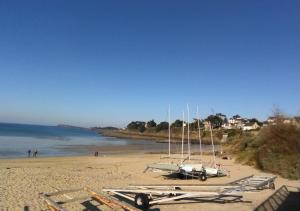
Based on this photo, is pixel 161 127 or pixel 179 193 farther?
pixel 161 127

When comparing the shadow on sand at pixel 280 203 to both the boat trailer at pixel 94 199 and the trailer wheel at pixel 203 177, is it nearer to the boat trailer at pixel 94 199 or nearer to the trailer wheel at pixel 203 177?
the boat trailer at pixel 94 199

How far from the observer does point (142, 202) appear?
38.3ft

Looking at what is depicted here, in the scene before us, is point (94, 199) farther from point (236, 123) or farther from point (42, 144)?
point (236, 123)

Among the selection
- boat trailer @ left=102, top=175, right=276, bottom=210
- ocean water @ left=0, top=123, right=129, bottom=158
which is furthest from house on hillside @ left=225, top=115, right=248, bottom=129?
boat trailer @ left=102, top=175, right=276, bottom=210

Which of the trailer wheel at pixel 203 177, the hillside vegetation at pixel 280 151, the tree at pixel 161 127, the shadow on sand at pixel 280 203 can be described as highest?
the tree at pixel 161 127

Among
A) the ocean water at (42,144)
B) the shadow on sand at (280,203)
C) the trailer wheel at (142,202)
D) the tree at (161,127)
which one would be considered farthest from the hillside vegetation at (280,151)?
the tree at (161,127)

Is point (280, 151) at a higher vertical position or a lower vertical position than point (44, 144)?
higher

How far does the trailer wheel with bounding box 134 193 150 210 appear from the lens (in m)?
11.6

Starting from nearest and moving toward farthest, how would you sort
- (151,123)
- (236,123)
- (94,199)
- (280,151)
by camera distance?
1. (94,199)
2. (280,151)
3. (236,123)
4. (151,123)

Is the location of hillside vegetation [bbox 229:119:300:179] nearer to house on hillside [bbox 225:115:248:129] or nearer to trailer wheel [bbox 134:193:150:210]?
trailer wheel [bbox 134:193:150:210]

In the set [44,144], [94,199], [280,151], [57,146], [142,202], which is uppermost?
[280,151]

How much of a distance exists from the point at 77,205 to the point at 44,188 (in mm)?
4025

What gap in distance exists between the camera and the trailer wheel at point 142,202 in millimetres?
11641

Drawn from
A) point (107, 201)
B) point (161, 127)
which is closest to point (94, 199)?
point (107, 201)
